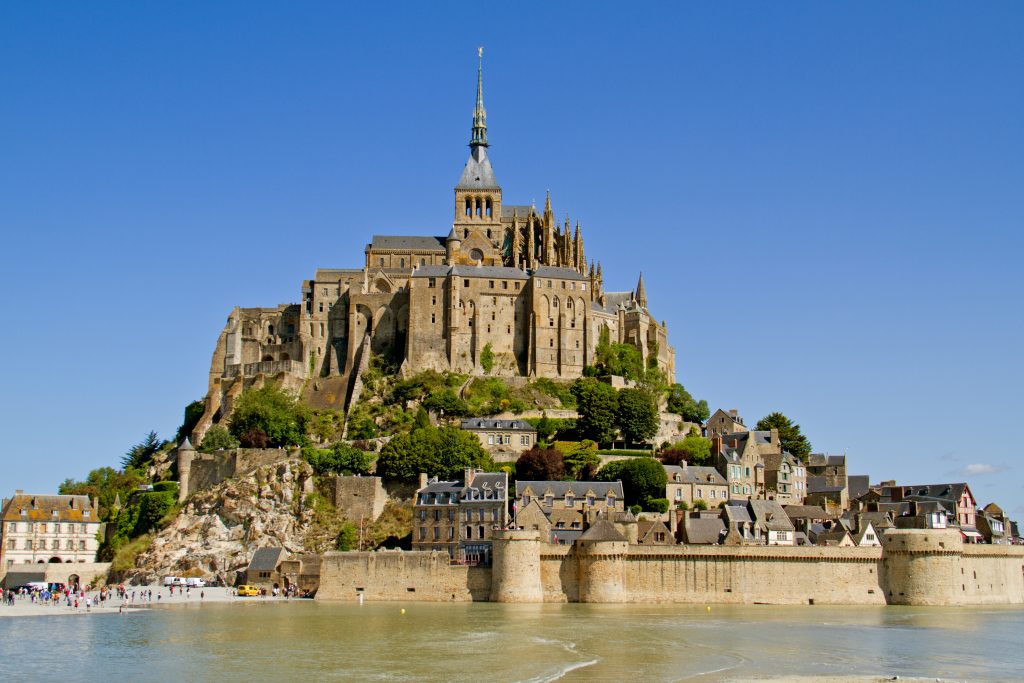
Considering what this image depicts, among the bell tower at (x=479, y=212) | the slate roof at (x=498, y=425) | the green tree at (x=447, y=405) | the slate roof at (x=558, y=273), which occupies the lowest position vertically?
the slate roof at (x=498, y=425)

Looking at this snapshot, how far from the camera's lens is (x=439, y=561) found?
57375mm

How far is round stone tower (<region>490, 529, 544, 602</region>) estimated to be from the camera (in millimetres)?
55438

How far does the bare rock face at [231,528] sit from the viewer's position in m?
63.9

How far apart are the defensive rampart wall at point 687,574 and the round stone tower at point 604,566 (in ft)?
0.15

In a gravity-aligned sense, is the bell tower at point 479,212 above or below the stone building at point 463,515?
above

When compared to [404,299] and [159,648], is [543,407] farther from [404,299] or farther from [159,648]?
[159,648]

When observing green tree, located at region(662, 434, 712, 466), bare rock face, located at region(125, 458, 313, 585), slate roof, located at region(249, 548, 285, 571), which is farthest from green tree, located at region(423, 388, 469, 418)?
slate roof, located at region(249, 548, 285, 571)

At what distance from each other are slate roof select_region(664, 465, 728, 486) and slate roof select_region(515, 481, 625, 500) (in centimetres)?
451

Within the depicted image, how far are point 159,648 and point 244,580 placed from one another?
21209 mm

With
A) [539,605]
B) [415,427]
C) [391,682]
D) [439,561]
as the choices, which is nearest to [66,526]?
[415,427]

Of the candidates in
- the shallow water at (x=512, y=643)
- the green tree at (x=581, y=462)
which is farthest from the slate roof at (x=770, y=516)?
the green tree at (x=581, y=462)

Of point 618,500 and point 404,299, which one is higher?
point 404,299

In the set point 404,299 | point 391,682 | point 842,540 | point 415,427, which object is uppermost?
point 404,299

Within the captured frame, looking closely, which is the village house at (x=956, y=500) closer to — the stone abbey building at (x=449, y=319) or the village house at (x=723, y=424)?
the village house at (x=723, y=424)
